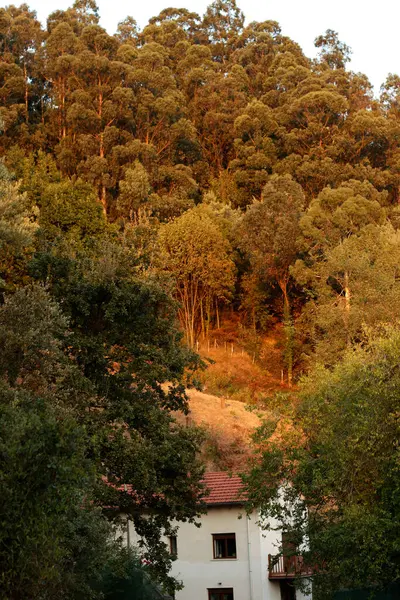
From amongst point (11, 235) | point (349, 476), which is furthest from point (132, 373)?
point (11, 235)

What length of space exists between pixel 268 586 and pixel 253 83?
6621cm

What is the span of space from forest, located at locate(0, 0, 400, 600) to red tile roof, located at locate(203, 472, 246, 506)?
13.5ft

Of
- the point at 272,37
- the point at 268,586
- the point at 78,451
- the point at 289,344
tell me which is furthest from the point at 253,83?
the point at 78,451

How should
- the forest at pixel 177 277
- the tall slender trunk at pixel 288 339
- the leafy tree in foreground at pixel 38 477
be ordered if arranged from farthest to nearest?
the tall slender trunk at pixel 288 339 < the forest at pixel 177 277 < the leafy tree in foreground at pixel 38 477

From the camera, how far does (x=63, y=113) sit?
77500mm

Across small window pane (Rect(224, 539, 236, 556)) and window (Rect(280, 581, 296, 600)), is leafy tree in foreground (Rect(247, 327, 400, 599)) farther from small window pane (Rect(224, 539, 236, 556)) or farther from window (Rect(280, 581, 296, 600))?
window (Rect(280, 581, 296, 600))

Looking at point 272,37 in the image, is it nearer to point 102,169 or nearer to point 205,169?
point 205,169

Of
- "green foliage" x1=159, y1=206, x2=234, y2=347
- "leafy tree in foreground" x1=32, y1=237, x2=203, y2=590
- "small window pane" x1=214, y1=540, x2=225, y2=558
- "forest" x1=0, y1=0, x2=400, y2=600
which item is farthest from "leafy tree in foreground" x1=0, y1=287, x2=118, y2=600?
"green foliage" x1=159, y1=206, x2=234, y2=347

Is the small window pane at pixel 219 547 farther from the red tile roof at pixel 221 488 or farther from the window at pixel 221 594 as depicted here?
the red tile roof at pixel 221 488

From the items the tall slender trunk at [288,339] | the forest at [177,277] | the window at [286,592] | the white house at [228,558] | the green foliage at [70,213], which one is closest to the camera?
the forest at [177,277]

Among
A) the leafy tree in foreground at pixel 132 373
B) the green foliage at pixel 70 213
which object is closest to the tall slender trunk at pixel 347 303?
the green foliage at pixel 70 213

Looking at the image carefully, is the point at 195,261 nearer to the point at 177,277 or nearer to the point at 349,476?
the point at 177,277

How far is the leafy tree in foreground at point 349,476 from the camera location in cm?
2619

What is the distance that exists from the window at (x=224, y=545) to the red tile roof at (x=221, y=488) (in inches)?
67.6
